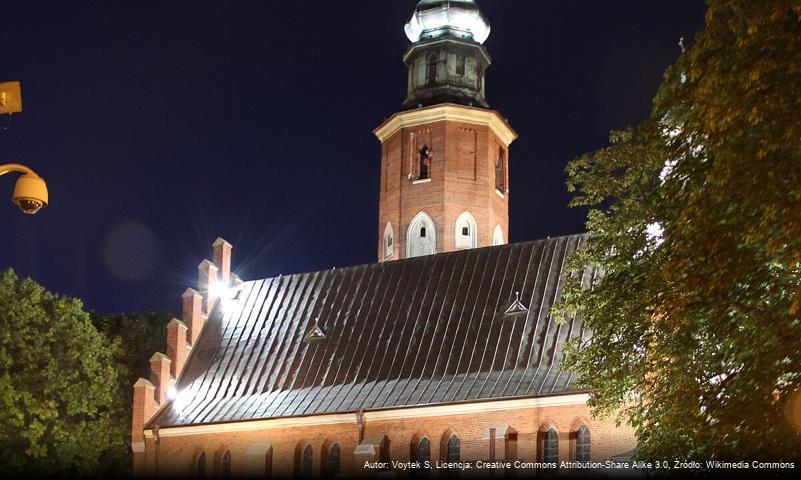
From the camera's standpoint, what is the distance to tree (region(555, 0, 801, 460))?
1688cm

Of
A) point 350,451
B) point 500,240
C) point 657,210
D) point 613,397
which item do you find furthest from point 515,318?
point 657,210

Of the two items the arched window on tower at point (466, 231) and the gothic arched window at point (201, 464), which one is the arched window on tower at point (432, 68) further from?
the gothic arched window at point (201, 464)

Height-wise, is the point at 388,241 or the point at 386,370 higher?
the point at 388,241

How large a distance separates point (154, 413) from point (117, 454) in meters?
6.47

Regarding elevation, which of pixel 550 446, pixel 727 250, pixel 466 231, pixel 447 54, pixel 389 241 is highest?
pixel 447 54

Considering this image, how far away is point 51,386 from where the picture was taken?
46.5m

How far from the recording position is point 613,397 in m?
23.1

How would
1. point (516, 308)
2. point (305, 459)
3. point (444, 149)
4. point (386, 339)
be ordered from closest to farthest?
point (516, 308) → point (305, 459) → point (386, 339) → point (444, 149)

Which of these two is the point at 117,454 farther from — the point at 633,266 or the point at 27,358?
the point at 633,266

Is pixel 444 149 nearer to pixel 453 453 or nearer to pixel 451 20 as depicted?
pixel 451 20

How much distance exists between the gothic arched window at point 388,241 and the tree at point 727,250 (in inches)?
1213

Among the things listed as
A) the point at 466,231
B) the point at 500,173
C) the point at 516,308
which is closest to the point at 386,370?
the point at 516,308

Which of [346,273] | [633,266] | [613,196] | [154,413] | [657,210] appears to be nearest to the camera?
[657,210]

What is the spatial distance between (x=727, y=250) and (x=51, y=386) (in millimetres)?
34121
